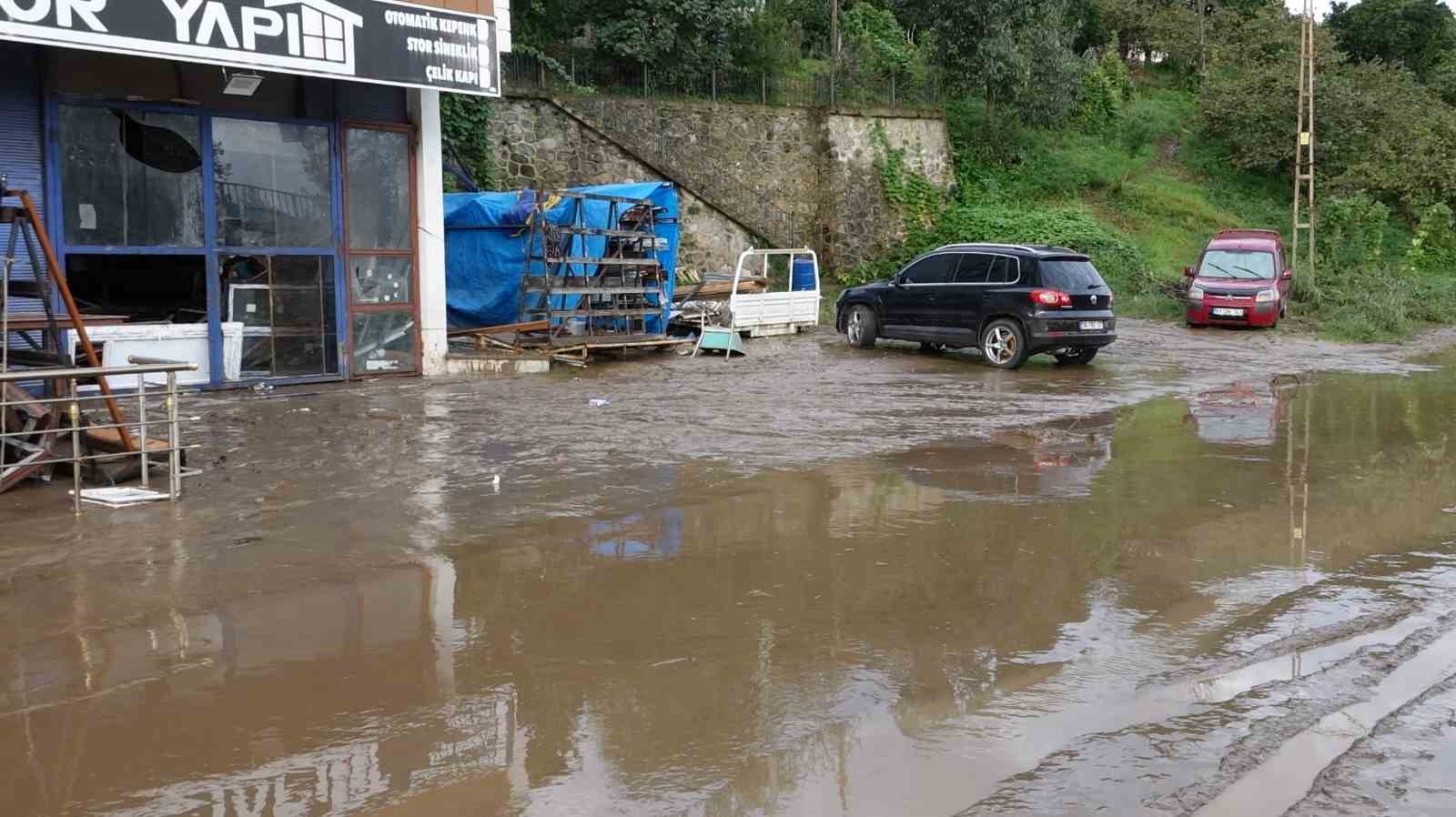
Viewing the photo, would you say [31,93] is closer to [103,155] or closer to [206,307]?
[103,155]

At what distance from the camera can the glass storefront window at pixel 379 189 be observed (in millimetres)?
15211

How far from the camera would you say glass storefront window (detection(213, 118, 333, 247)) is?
14.1 metres

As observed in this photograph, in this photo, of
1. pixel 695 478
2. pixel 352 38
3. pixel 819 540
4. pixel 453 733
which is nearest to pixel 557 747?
pixel 453 733

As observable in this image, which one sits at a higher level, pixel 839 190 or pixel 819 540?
pixel 839 190

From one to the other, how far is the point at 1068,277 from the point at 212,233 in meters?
11.5

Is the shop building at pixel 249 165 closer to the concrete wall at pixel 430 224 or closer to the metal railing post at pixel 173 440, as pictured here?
the concrete wall at pixel 430 224

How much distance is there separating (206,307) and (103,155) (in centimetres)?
198

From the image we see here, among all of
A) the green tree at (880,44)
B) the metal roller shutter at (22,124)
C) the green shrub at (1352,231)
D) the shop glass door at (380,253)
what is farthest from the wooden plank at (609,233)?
the green shrub at (1352,231)

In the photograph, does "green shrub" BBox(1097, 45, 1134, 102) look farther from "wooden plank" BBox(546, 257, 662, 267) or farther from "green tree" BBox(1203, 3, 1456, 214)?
"wooden plank" BBox(546, 257, 662, 267)

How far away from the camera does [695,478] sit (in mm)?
9289

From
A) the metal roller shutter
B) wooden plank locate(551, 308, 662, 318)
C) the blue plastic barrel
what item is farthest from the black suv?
the metal roller shutter

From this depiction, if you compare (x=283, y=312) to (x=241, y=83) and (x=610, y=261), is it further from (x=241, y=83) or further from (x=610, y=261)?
(x=610, y=261)

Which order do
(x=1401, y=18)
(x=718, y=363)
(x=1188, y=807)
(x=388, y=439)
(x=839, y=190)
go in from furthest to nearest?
(x=1401, y=18), (x=839, y=190), (x=718, y=363), (x=388, y=439), (x=1188, y=807)

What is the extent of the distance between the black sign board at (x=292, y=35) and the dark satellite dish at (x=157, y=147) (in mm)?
1214
